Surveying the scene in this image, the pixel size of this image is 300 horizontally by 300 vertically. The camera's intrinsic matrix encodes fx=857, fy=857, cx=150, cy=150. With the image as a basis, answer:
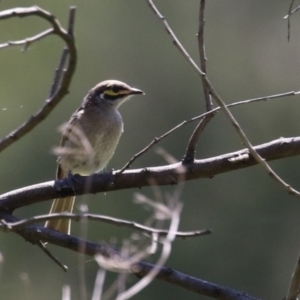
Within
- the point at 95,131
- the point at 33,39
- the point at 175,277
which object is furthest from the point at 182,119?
the point at 33,39

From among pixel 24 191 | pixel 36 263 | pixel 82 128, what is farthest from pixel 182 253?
pixel 24 191

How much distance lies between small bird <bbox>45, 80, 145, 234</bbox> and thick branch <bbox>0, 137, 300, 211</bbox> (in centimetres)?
122

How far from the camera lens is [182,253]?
47.5 ft

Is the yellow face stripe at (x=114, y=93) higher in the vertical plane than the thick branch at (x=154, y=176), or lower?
higher

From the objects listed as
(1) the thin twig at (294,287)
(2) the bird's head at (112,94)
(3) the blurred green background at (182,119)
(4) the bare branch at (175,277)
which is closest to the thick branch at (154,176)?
(4) the bare branch at (175,277)

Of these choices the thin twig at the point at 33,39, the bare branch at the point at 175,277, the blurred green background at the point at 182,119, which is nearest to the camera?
the thin twig at the point at 33,39

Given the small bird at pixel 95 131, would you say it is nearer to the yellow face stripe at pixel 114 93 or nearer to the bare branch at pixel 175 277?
the yellow face stripe at pixel 114 93

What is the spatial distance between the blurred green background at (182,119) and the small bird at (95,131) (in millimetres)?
6963

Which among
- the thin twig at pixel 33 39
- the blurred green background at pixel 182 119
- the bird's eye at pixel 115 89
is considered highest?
the thin twig at pixel 33 39

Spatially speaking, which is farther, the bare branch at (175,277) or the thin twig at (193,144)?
the thin twig at (193,144)

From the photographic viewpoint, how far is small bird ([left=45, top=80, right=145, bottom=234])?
5790 millimetres

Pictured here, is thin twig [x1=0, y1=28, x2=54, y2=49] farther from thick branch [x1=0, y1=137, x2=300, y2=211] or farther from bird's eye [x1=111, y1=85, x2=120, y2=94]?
bird's eye [x1=111, y1=85, x2=120, y2=94]

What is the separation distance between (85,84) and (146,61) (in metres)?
1.28

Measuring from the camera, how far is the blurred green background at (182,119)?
14.2m
